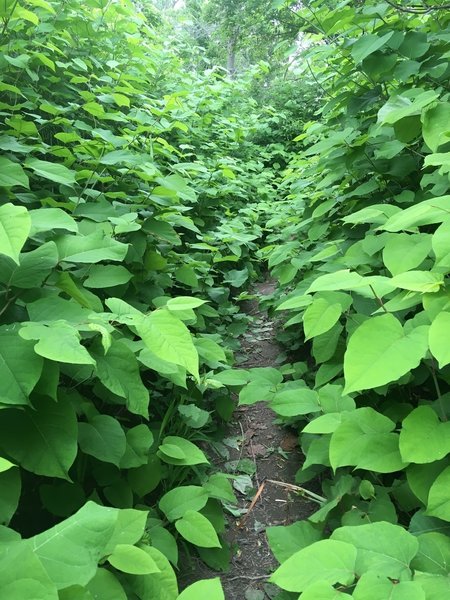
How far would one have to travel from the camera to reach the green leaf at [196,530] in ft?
5.12

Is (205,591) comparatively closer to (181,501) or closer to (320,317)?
(181,501)

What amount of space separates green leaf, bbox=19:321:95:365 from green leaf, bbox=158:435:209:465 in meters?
0.87

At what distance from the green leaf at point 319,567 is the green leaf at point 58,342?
710 mm

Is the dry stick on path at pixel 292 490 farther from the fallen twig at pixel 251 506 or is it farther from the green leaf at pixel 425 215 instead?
the green leaf at pixel 425 215

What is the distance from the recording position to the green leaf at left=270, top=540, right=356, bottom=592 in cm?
94

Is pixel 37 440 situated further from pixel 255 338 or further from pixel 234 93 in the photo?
pixel 234 93

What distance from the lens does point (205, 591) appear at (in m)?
0.92

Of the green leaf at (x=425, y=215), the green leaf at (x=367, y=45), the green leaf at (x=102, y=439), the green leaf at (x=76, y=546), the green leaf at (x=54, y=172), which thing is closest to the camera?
the green leaf at (x=76, y=546)

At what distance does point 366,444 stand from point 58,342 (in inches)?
38.5

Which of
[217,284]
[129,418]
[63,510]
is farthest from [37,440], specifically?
[217,284]

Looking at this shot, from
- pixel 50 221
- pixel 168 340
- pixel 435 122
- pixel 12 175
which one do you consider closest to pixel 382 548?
pixel 168 340

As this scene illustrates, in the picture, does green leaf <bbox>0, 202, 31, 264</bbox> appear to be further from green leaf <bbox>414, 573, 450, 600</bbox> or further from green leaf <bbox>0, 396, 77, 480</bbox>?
green leaf <bbox>414, 573, 450, 600</bbox>

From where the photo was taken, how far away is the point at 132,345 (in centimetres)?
168

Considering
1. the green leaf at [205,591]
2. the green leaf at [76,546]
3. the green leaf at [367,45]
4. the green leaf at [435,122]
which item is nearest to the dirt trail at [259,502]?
the green leaf at [205,591]
